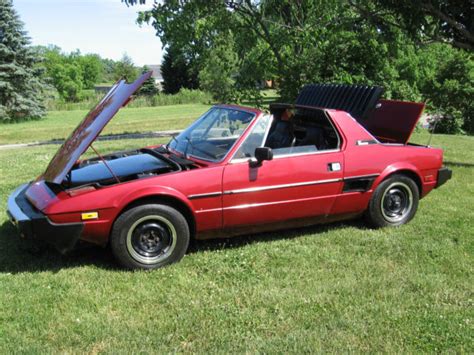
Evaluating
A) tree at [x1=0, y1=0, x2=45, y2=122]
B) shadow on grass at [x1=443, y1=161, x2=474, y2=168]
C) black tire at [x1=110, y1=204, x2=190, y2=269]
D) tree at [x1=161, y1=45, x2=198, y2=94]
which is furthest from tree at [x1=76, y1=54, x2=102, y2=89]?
black tire at [x1=110, y1=204, x2=190, y2=269]

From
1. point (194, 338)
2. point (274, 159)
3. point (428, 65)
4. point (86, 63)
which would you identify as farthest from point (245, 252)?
point (86, 63)

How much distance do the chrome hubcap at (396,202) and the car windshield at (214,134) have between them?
73.4 inches

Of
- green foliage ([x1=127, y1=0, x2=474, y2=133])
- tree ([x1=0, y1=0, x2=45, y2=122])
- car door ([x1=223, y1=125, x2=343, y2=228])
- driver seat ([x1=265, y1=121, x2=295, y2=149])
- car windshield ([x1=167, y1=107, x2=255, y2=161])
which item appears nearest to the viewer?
car door ([x1=223, y1=125, x2=343, y2=228])

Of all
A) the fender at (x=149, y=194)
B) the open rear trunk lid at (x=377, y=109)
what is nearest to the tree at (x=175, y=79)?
the open rear trunk lid at (x=377, y=109)

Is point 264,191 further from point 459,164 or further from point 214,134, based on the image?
point 459,164

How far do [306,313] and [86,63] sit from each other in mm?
104605

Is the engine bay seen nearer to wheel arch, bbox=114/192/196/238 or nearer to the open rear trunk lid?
wheel arch, bbox=114/192/196/238

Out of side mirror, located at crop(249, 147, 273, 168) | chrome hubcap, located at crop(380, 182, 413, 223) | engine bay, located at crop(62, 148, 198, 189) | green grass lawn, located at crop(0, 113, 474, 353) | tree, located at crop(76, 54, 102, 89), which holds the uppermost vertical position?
tree, located at crop(76, 54, 102, 89)

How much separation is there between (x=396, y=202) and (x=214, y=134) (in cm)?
228

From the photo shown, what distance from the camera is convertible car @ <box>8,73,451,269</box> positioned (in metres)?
4.08

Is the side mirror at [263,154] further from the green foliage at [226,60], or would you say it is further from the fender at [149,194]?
the green foliage at [226,60]

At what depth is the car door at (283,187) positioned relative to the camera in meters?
4.50

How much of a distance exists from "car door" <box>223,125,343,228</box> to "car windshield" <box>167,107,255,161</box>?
30 cm

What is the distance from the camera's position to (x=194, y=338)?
10.5ft
